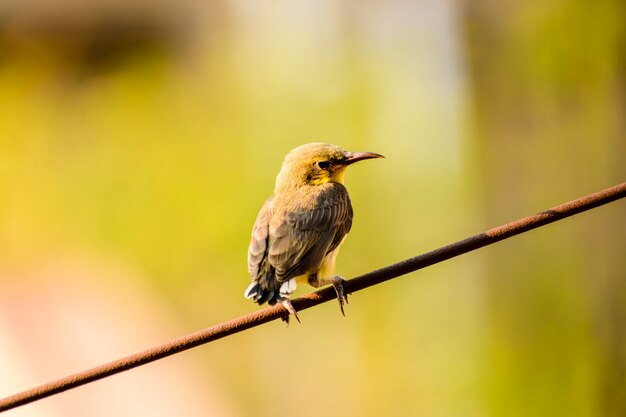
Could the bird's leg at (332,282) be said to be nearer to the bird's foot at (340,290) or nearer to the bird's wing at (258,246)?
the bird's foot at (340,290)

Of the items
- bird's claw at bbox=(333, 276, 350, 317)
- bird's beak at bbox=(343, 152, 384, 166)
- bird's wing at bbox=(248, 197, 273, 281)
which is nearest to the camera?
bird's claw at bbox=(333, 276, 350, 317)

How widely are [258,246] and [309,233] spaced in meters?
0.27

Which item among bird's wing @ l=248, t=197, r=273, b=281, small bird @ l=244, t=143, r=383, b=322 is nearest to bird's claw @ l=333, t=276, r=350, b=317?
small bird @ l=244, t=143, r=383, b=322

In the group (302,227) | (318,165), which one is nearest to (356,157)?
(318,165)

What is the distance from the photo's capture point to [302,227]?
3779 millimetres

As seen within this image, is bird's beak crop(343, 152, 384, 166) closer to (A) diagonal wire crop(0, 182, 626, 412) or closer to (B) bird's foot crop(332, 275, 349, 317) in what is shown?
(B) bird's foot crop(332, 275, 349, 317)

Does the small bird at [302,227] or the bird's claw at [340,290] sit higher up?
the small bird at [302,227]

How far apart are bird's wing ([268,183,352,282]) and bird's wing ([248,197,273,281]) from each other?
0.05 m

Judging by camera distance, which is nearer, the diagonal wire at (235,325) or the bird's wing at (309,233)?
the diagonal wire at (235,325)

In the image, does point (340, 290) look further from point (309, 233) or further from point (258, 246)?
point (258, 246)

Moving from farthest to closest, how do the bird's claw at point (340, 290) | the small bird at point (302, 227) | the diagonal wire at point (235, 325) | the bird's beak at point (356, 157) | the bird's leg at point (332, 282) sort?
the bird's beak at point (356, 157), the small bird at point (302, 227), the bird's leg at point (332, 282), the bird's claw at point (340, 290), the diagonal wire at point (235, 325)

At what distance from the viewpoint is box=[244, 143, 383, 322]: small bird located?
11.6ft

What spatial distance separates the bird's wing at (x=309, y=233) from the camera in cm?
359

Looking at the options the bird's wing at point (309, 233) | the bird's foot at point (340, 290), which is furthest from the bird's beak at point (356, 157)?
the bird's foot at point (340, 290)
